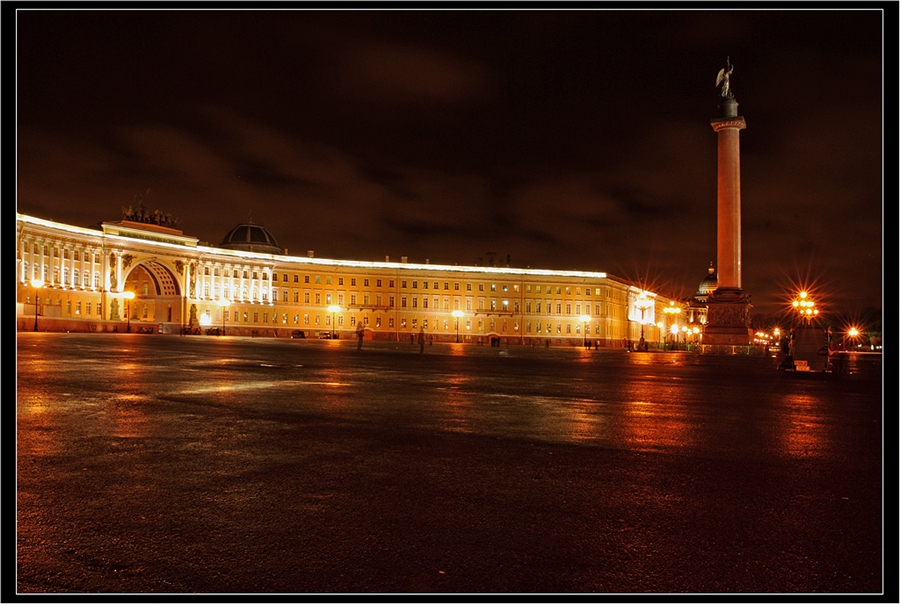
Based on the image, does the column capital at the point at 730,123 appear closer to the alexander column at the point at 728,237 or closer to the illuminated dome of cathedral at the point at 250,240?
the alexander column at the point at 728,237

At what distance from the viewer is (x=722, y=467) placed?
6.29m

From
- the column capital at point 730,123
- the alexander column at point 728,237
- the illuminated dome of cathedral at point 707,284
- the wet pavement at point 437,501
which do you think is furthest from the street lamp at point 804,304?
the illuminated dome of cathedral at point 707,284

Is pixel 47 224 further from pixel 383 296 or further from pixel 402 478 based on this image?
pixel 402 478

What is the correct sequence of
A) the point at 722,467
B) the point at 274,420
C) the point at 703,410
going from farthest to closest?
1. the point at 703,410
2. the point at 274,420
3. the point at 722,467

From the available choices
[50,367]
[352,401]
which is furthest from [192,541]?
[50,367]

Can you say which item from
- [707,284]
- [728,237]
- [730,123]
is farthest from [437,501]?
[707,284]

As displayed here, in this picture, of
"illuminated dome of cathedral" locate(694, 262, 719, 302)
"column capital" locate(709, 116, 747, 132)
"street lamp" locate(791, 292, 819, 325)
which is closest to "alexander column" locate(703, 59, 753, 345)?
"column capital" locate(709, 116, 747, 132)

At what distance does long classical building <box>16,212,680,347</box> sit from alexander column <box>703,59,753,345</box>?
46.8m

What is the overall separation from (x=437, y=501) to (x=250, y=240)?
12417cm

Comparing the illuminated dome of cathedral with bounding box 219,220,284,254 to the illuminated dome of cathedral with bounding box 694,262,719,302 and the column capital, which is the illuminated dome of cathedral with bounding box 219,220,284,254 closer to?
the column capital

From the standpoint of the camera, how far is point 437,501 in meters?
4.84

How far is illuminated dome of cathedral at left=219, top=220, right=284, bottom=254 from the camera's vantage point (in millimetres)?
121125

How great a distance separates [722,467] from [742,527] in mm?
2079

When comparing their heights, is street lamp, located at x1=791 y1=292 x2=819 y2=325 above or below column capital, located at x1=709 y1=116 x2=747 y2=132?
below
